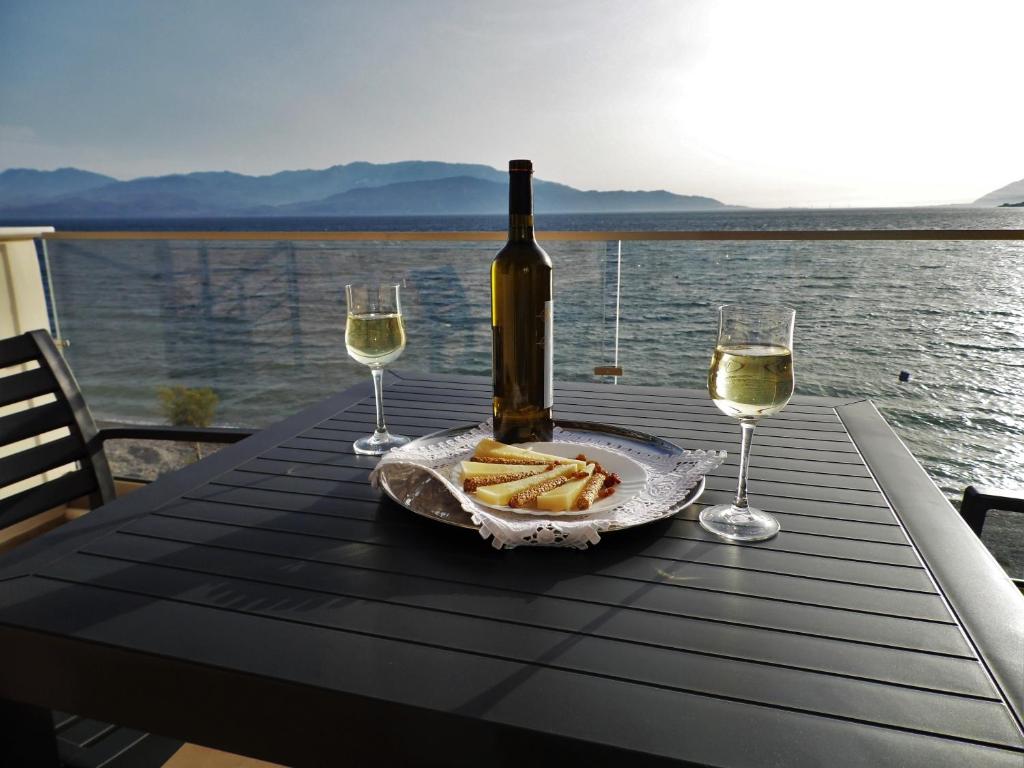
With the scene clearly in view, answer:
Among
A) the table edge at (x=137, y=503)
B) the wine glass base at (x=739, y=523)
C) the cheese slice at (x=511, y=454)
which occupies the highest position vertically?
the cheese slice at (x=511, y=454)

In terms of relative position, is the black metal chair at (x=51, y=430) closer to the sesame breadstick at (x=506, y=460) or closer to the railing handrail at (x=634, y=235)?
the sesame breadstick at (x=506, y=460)

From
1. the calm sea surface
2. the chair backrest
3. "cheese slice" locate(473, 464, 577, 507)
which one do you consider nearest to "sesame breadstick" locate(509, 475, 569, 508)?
"cheese slice" locate(473, 464, 577, 507)

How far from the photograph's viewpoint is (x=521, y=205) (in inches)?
40.3

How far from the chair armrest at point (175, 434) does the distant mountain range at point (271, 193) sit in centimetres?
2659

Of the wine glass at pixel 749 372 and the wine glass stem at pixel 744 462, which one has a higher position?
the wine glass at pixel 749 372

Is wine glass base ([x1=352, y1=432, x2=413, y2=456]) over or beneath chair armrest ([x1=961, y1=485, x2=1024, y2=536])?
over

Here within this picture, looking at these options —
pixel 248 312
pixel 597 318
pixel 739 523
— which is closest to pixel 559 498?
pixel 739 523

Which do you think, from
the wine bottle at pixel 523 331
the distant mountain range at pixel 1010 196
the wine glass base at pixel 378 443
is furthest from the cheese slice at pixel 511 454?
the distant mountain range at pixel 1010 196

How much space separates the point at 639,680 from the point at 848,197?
29962mm

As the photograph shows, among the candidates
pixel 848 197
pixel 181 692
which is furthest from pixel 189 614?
pixel 848 197

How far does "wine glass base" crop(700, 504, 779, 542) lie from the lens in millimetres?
837

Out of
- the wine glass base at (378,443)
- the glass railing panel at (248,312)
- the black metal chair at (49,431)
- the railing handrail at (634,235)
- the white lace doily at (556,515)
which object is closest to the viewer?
the white lace doily at (556,515)

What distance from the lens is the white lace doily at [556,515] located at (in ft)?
2.61

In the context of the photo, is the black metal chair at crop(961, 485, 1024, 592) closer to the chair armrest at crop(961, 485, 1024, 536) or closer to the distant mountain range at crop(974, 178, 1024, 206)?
the chair armrest at crop(961, 485, 1024, 536)
